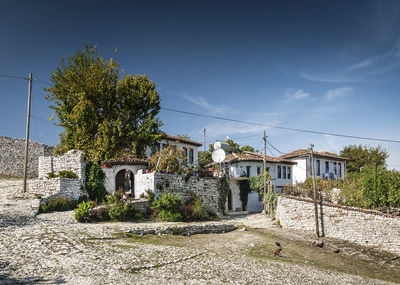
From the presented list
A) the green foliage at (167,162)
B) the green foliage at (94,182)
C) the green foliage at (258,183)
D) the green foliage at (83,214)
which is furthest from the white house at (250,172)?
the green foliage at (83,214)

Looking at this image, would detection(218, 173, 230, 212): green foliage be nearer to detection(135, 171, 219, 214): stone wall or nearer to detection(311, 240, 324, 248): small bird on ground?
detection(135, 171, 219, 214): stone wall

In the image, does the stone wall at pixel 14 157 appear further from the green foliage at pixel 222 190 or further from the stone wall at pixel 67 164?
the green foliage at pixel 222 190

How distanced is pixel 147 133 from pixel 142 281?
2295 centimetres

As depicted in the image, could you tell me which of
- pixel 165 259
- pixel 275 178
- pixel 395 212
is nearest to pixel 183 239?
pixel 165 259

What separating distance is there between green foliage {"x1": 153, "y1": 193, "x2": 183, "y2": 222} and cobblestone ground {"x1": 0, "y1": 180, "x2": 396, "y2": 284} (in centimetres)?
601

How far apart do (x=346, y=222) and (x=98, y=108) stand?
→ 83.5 ft

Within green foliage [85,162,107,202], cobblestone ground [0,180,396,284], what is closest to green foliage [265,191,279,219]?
cobblestone ground [0,180,396,284]

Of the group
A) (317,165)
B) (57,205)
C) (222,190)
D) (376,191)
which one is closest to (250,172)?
(222,190)

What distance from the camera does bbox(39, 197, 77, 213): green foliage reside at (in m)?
19.4

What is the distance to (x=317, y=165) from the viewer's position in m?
49.1

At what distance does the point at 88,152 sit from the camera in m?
28.1

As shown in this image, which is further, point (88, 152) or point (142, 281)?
point (88, 152)

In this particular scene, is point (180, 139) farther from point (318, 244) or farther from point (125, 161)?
point (318, 244)

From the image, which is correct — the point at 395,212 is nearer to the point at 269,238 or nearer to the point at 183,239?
the point at 269,238
